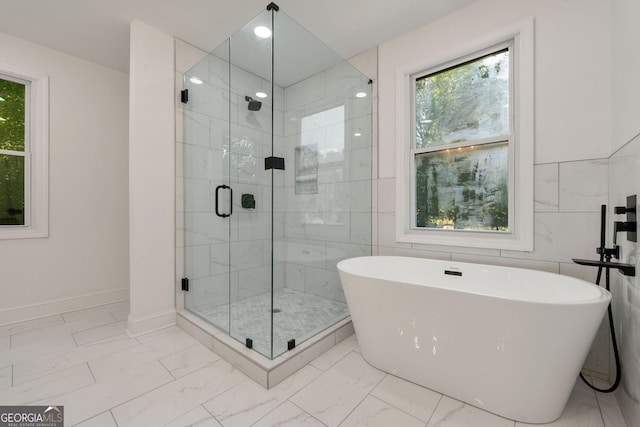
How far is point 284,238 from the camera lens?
1.87 m

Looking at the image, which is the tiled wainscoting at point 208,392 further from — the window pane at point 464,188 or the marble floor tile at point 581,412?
the window pane at point 464,188

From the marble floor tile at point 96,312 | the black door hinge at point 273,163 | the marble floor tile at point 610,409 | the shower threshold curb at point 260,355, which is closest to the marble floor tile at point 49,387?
the shower threshold curb at point 260,355

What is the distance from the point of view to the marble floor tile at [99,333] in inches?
79.7

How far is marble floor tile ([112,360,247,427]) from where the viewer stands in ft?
4.17

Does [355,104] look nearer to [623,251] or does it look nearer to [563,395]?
[623,251]

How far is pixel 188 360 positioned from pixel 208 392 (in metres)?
0.41

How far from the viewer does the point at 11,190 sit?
7.72ft

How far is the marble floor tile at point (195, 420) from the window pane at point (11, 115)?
2.80m

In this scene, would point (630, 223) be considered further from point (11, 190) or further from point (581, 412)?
point (11, 190)

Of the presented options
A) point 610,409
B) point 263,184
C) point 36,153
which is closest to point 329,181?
point 263,184

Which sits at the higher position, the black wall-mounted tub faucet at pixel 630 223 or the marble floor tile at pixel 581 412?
the black wall-mounted tub faucet at pixel 630 223

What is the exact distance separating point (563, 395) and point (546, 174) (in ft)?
4.07

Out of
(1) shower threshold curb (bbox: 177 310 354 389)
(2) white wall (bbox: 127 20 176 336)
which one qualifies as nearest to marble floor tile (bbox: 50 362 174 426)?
(1) shower threshold curb (bbox: 177 310 354 389)

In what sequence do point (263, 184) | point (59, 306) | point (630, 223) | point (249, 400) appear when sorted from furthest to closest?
point (59, 306)
point (263, 184)
point (249, 400)
point (630, 223)
